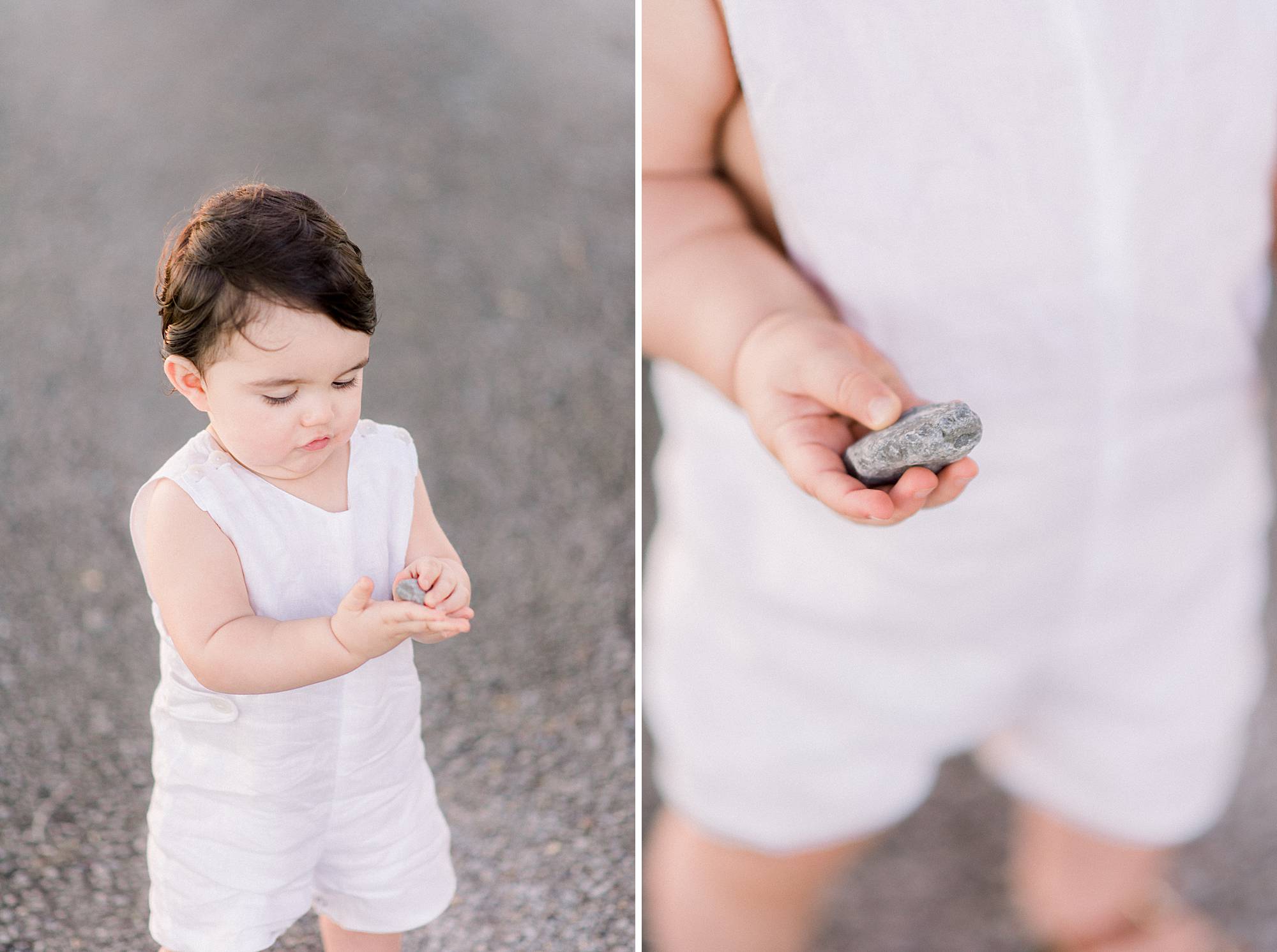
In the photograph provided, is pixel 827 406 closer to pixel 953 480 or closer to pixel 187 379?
pixel 953 480

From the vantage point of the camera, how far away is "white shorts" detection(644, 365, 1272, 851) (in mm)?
582

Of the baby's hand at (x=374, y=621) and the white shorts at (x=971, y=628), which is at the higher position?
the baby's hand at (x=374, y=621)

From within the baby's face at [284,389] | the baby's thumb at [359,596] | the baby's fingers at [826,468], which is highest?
the baby's face at [284,389]

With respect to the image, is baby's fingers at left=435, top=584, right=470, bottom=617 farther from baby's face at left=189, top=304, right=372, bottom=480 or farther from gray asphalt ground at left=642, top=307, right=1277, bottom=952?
gray asphalt ground at left=642, top=307, right=1277, bottom=952

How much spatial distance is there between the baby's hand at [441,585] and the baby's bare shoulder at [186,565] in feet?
0.21

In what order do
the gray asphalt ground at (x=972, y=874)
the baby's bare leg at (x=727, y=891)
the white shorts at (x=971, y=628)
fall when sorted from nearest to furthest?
the white shorts at (x=971, y=628) < the baby's bare leg at (x=727, y=891) < the gray asphalt ground at (x=972, y=874)

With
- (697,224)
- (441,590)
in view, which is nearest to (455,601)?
(441,590)

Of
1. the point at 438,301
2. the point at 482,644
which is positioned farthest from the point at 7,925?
the point at 438,301

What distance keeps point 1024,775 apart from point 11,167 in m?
0.84

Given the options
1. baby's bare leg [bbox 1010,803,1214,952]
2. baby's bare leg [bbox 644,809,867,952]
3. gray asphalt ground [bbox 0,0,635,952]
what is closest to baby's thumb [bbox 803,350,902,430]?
gray asphalt ground [bbox 0,0,635,952]

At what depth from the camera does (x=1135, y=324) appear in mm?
Answer: 535

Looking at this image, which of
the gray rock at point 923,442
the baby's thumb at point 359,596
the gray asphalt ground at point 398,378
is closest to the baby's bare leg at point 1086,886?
the gray asphalt ground at point 398,378

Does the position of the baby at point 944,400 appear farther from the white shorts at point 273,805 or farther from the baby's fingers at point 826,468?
the white shorts at point 273,805

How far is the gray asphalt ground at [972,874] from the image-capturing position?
930mm
